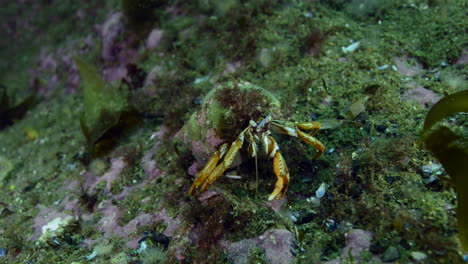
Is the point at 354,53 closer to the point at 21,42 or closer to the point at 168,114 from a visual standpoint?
the point at 168,114

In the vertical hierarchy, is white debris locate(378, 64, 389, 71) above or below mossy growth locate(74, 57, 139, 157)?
below

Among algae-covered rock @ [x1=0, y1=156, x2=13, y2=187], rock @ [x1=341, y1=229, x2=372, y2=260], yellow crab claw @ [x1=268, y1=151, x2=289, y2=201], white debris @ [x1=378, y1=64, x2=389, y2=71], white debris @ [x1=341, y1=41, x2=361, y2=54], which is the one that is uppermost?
yellow crab claw @ [x1=268, y1=151, x2=289, y2=201]

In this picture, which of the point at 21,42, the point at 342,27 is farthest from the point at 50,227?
the point at 21,42

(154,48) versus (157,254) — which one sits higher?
(154,48)

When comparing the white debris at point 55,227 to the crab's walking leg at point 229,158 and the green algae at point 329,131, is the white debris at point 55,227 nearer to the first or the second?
the green algae at point 329,131

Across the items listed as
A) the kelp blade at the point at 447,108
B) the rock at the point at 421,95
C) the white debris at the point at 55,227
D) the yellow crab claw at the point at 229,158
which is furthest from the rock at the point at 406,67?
the white debris at the point at 55,227

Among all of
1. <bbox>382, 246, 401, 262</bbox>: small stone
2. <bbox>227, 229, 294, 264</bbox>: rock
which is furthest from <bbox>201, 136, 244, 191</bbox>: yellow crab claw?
<bbox>382, 246, 401, 262</bbox>: small stone

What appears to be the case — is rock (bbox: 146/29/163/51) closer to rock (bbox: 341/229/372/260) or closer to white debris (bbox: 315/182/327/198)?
white debris (bbox: 315/182/327/198)
